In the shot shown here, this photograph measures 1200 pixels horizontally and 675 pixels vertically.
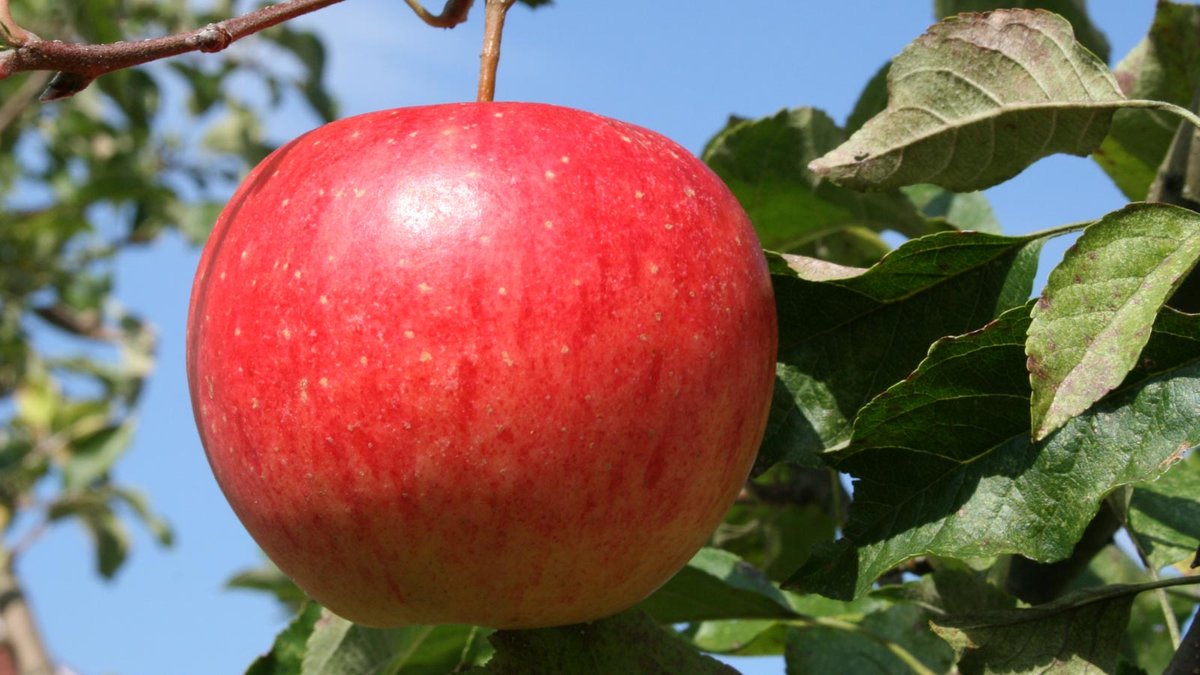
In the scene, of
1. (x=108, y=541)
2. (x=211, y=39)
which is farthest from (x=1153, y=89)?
(x=108, y=541)

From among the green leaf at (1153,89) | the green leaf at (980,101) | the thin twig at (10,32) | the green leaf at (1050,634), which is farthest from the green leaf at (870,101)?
the thin twig at (10,32)

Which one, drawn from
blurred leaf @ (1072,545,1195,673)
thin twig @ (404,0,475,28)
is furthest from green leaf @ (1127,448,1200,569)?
thin twig @ (404,0,475,28)

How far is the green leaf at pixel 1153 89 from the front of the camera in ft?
4.11

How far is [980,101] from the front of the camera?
103 cm

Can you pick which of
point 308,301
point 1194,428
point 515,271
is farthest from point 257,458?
point 1194,428

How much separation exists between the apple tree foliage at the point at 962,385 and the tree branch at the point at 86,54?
448 millimetres

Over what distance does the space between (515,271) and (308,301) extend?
0.14 metres

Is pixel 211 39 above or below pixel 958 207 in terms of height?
above

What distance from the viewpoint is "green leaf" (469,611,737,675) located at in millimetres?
1029

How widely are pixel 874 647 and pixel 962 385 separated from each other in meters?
0.54

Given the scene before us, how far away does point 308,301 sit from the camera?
0.84 m

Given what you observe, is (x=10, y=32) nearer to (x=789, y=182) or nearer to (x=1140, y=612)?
(x=789, y=182)

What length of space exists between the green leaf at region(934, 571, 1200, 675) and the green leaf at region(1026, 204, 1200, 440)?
0.80 ft

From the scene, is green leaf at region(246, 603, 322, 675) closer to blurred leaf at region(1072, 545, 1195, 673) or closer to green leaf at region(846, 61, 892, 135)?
green leaf at region(846, 61, 892, 135)
